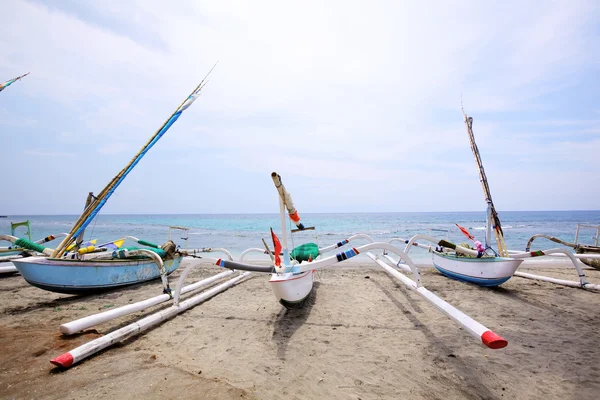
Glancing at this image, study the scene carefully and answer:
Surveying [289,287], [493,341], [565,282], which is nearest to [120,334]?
[289,287]

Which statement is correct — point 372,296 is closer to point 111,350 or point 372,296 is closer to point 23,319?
point 111,350

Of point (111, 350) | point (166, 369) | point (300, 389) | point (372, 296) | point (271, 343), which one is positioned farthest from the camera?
point (372, 296)

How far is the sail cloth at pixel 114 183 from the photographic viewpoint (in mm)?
7305

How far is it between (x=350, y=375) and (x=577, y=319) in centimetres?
490

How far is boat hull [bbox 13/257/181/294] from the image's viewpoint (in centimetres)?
600

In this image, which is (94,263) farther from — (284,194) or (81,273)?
(284,194)

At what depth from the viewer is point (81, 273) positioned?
260 inches

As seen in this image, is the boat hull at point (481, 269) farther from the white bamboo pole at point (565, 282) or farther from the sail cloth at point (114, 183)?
the sail cloth at point (114, 183)

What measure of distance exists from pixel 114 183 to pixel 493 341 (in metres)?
9.25

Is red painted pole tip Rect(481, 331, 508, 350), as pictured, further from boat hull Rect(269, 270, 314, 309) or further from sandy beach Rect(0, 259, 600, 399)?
boat hull Rect(269, 270, 314, 309)

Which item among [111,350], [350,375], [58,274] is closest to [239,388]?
[350,375]

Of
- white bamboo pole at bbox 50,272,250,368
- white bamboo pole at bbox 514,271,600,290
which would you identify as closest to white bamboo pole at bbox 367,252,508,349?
white bamboo pole at bbox 50,272,250,368

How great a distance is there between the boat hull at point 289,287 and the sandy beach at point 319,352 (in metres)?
0.47

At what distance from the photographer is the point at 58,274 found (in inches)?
244
